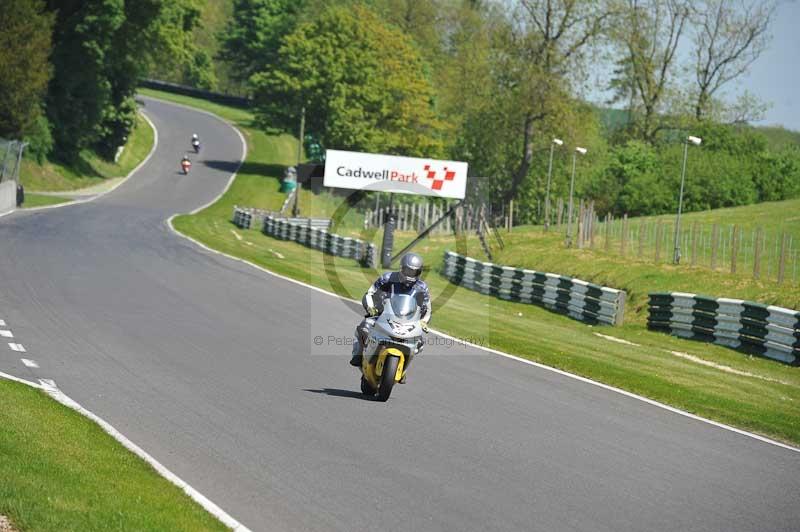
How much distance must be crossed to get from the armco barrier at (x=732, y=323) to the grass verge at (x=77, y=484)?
53.8ft

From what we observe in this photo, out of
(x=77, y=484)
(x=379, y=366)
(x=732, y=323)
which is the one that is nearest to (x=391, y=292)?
(x=379, y=366)

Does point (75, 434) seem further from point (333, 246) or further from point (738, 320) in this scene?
point (333, 246)

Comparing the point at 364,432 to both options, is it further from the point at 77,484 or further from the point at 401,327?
the point at 77,484

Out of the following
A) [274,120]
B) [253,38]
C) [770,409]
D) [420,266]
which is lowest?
[770,409]

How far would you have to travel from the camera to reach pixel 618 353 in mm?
21031

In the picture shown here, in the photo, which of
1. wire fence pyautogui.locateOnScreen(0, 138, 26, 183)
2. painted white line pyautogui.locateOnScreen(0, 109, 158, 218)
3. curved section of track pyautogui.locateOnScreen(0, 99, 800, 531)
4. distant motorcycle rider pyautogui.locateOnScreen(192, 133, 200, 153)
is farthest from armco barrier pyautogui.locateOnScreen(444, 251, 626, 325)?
distant motorcycle rider pyautogui.locateOnScreen(192, 133, 200, 153)

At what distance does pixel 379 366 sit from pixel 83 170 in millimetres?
62555

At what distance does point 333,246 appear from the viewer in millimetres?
48438

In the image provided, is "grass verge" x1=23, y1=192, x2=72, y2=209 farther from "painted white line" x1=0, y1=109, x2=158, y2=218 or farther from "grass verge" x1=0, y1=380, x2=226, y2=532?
"grass verge" x1=0, y1=380, x2=226, y2=532

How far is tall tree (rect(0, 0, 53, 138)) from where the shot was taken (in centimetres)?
5050

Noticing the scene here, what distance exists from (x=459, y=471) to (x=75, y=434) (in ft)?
11.5

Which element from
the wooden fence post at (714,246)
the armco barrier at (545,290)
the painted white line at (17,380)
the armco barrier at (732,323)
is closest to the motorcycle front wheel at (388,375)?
the painted white line at (17,380)

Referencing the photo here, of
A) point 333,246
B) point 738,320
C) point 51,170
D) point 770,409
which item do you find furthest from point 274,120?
point 770,409

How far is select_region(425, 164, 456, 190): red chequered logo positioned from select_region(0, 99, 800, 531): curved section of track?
22.4m
